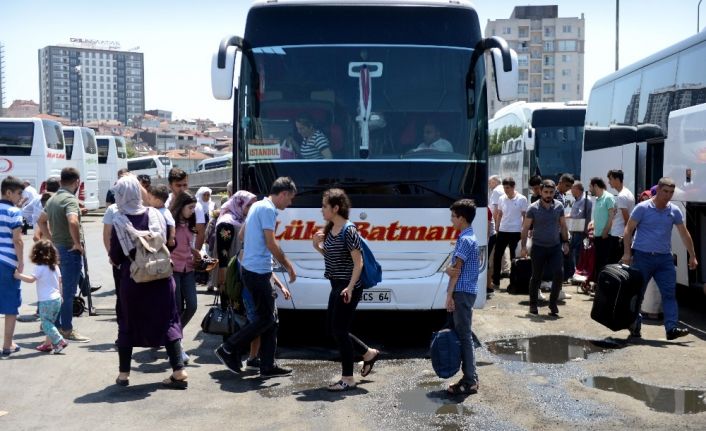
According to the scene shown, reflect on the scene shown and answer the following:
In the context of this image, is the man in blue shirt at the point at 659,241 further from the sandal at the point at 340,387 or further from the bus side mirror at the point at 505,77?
the sandal at the point at 340,387

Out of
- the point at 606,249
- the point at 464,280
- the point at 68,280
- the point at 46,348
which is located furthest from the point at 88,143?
the point at 464,280

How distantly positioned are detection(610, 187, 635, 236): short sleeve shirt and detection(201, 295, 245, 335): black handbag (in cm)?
A: 658

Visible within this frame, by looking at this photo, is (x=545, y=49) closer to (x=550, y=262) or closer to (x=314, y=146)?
(x=550, y=262)

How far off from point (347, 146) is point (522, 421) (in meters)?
3.60

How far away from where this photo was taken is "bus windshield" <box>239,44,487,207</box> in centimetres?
888

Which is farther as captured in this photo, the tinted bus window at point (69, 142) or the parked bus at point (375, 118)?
the tinted bus window at point (69, 142)

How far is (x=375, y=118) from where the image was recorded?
29.5ft

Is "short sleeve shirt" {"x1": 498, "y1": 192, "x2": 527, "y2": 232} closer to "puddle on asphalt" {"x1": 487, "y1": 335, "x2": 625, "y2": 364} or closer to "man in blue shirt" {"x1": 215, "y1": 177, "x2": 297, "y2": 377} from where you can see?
"puddle on asphalt" {"x1": 487, "y1": 335, "x2": 625, "y2": 364}

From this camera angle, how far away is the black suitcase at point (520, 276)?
1345 cm

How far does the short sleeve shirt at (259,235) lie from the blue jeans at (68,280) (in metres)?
2.99

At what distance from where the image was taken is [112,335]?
10156 millimetres

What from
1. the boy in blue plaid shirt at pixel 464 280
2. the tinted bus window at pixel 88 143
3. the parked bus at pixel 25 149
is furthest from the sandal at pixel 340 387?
the tinted bus window at pixel 88 143

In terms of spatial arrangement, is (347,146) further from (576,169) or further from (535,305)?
(576,169)

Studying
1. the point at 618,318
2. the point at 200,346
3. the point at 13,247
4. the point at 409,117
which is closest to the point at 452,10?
the point at 409,117
